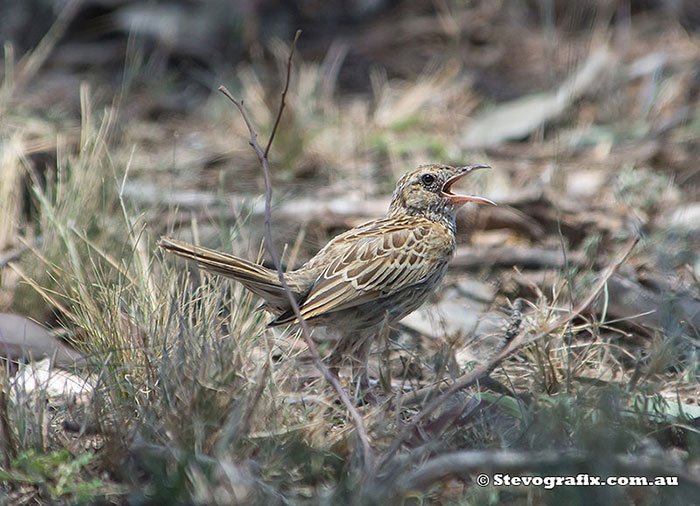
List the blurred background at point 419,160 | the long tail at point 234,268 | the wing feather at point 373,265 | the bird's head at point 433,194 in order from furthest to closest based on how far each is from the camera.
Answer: the bird's head at point 433,194 → the wing feather at point 373,265 → the blurred background at point 419,160 → the long tail at point 234,268

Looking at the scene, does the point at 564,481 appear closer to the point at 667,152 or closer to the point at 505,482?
the point at 505,482

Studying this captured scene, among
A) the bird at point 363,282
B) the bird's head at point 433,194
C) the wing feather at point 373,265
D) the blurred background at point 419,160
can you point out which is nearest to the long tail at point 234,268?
the bird at point 363,282

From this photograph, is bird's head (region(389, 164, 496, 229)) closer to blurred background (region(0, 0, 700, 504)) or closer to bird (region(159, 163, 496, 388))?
bird (region(159, 163, 496, 388))

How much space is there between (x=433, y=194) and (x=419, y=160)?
2.33 m

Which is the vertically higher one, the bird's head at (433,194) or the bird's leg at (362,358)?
the bird's head at (433,194)

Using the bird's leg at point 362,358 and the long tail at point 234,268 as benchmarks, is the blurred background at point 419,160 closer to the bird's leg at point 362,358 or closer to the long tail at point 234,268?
the bird's leg at point 362,358

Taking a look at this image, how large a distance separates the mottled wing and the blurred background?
41 cm

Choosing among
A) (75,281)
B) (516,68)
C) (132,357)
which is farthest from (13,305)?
(516,68)

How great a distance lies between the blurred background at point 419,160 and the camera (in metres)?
4.41

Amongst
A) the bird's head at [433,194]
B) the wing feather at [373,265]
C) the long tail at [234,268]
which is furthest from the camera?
the bird's head at [433,194]

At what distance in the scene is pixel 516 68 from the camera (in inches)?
383

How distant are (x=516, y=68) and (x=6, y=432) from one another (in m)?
7.58

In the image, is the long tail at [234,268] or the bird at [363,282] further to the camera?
the bird at [363,282]

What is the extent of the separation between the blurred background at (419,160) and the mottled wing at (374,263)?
414 mm
